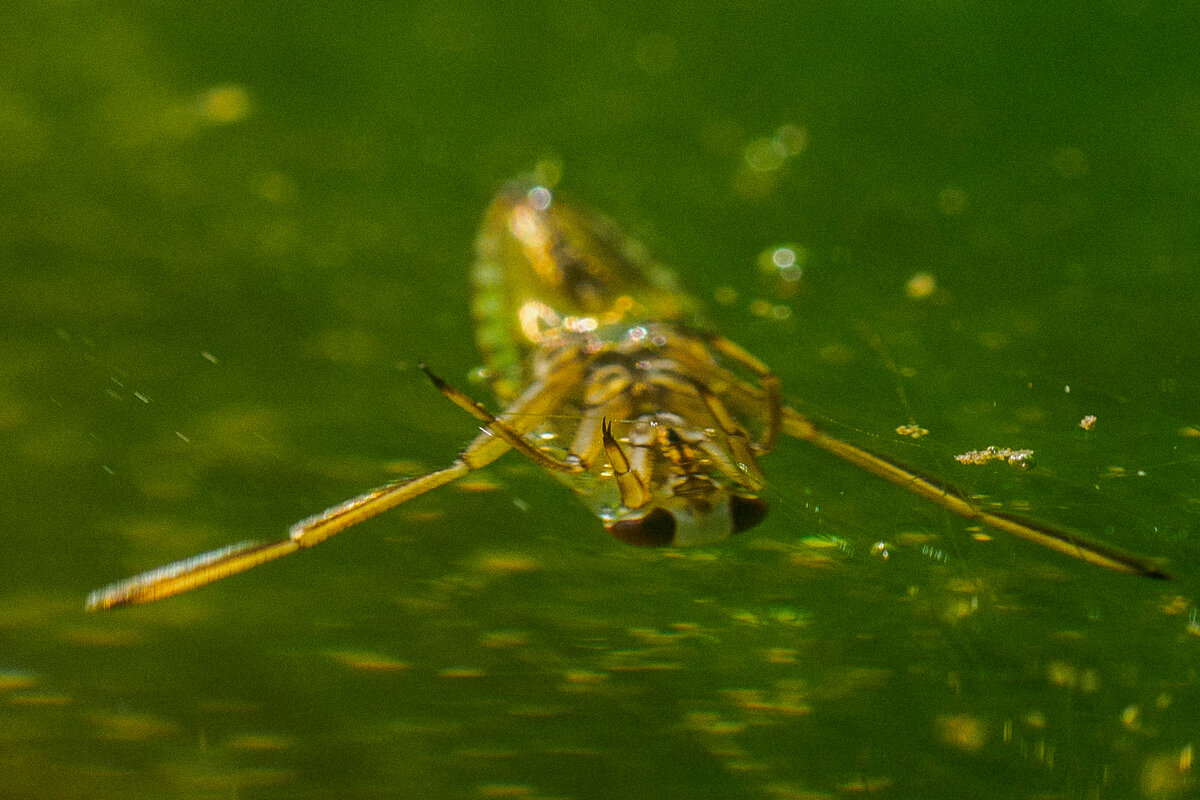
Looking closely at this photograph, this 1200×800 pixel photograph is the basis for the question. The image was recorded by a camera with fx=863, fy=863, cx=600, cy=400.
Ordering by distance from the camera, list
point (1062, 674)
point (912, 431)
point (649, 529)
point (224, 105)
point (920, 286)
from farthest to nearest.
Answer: point (224, 105) < point (920, 286) < point (1062, 674) < point (912, 431) < point (649, 529)

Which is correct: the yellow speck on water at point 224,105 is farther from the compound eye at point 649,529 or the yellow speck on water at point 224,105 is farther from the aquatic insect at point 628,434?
the compound eye at point 649,529

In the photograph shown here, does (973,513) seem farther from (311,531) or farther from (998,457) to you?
(311,531)

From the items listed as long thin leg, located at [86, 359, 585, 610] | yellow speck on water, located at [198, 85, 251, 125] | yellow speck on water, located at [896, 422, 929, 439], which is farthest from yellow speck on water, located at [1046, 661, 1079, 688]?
yellow speck on water, located at [198, 85, 251, 125]

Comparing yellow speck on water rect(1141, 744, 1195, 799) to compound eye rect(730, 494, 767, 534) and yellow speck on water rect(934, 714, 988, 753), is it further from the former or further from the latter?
compound eye rect(730, 494, 767, 534)

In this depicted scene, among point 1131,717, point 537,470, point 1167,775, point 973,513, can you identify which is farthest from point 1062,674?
point 537,470

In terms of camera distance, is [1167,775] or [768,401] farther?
[1167,775]

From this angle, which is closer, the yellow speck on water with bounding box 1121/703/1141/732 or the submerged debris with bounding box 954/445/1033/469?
the submerged debris with bounding box 954/445/1033/469

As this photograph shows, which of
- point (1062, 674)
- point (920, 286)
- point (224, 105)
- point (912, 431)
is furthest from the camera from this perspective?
point (224, 105)

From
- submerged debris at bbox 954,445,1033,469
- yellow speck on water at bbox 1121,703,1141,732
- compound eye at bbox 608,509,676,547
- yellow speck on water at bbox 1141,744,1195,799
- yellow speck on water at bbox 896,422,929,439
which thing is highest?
yellow speck on water at bbox 896,422,929,439
